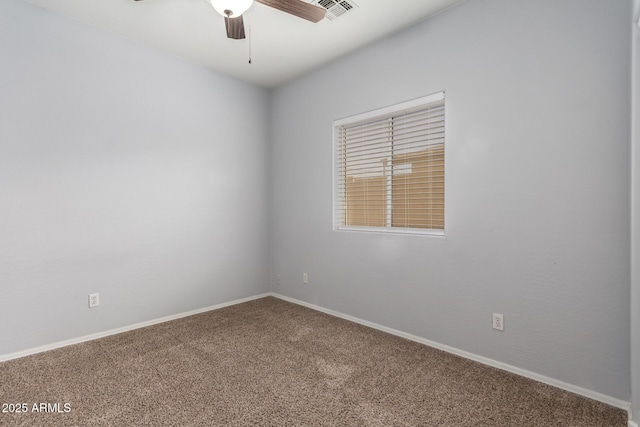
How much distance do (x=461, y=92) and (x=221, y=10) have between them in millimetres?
1782

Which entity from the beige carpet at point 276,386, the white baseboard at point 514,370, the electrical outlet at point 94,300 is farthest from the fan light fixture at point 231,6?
the white baseboard at point 514,370

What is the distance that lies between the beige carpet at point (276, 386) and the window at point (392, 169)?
110 cm

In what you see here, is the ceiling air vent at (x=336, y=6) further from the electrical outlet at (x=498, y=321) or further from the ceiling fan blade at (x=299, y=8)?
the electrical outlet at (x=498, y=321)

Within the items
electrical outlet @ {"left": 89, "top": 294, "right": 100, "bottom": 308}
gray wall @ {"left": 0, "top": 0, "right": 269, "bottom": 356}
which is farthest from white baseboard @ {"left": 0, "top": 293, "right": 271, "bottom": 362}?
electrical outlet @ {"left": 89, "top": 294, "right": 100, "bottom": 308}

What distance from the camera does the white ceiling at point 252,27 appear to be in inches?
97.1

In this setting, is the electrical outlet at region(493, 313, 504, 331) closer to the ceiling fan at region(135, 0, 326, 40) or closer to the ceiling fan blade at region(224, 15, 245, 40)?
the ceiling fan at region(135, 0, 326, 40)

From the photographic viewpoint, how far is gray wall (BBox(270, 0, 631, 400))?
1.83 metres

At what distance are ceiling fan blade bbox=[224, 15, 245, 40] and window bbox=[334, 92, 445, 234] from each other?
1.42 m

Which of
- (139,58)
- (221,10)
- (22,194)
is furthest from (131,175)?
(221,10)

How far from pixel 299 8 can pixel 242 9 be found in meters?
0.36

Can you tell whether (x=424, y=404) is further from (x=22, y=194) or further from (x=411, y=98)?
(x=22, y=194)

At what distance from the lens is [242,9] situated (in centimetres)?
183

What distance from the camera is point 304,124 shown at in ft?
12.2

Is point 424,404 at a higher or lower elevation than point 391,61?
lower
